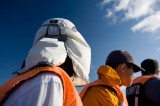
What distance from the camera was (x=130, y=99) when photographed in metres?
6.61

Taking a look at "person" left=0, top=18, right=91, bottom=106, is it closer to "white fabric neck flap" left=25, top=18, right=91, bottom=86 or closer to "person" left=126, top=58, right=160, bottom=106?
"white fabric neck flap" left=25, top=18, right=91, bottom=86

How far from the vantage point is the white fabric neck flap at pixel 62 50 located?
208 cm

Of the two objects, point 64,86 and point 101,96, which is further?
point 101,96

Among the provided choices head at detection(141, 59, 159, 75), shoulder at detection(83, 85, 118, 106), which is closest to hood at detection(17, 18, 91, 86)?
shoulder at detection(83, 85, 118, 106)

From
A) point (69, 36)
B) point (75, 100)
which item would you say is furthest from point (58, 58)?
point (69, 36)


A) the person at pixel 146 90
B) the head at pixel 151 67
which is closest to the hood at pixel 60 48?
the person at pixel 146 90

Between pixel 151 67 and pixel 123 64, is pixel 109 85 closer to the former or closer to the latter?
pixel 123 64

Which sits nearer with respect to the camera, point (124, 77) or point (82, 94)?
point (82, 94)

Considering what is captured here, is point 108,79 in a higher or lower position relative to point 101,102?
higher

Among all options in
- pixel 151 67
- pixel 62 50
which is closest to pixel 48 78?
pixel 62 50

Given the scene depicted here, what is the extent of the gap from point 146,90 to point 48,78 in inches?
189

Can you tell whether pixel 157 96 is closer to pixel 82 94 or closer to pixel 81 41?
pixel 82 94

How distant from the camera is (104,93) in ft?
13.8

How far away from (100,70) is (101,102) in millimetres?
578
